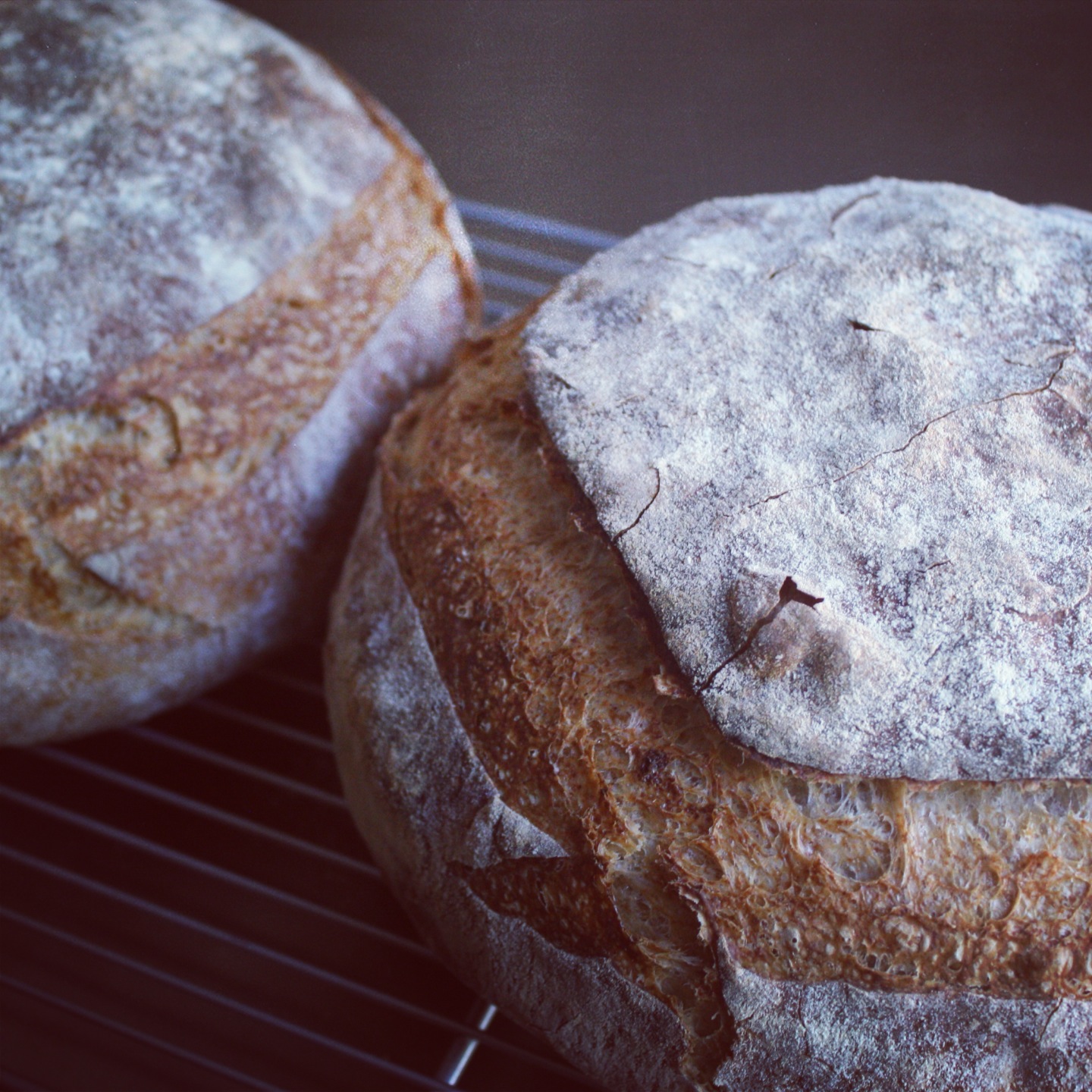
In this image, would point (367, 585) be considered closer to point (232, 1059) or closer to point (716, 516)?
point (716, 516)

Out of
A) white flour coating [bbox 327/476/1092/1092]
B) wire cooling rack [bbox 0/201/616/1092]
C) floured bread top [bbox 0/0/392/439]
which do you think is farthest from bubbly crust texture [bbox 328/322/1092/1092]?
floured bread top [bbox 0/0/392/439]

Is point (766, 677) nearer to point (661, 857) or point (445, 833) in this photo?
point (661, 857)

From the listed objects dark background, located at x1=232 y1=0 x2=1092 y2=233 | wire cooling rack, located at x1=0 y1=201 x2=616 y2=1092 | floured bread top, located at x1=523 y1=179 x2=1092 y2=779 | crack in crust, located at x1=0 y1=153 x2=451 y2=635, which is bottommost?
wire cooling rack, located at x1=0 y1=201 x2=616 y2=1092

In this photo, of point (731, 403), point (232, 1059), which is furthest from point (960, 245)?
point (232, 1059)

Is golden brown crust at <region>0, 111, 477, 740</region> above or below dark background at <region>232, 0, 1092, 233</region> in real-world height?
below

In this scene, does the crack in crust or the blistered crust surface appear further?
the crack in crust

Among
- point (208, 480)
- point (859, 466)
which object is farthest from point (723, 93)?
point (208, 480)

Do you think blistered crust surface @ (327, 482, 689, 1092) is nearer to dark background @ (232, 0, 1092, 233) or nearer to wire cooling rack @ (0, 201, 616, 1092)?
wire cooling rack @ (0, 201, 616, 1092)

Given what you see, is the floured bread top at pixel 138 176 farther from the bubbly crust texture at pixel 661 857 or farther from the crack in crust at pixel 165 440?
the bubbly crust texture at pixel 661 857
